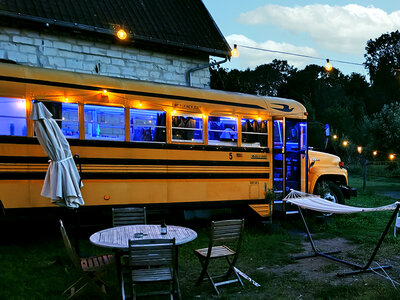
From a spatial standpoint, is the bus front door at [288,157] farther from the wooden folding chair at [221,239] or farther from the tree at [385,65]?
the tree at [385,65]

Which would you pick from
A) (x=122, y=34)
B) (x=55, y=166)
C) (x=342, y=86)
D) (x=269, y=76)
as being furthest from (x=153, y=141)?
(x=269, y=76)

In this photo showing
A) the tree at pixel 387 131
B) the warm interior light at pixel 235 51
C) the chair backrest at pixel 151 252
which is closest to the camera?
the chair backrest at pixel 151 252

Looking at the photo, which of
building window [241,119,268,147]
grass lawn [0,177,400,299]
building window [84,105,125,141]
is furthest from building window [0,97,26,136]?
building window [241,119,268,147]

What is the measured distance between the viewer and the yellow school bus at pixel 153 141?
20.3 ft

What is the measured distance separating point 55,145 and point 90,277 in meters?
2.06

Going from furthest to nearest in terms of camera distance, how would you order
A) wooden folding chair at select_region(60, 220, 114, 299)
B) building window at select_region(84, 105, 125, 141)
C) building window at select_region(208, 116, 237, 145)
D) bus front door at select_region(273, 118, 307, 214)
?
bus front door at select_region(273, 118, 307, 214) → building window at select_region(208, 116, 237, 145) → building window at select_region(84, 105, 125, 141) → wooden folding chair at select_region(60, 220, 114, 299)

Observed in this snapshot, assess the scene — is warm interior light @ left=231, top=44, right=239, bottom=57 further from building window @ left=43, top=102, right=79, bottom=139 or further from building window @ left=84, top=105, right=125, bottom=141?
building window @ left=43, top=102, right=79, bottom=139

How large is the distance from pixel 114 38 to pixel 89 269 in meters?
7.60

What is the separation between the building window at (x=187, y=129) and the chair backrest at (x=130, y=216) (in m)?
1.85

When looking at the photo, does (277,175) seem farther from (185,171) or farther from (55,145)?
(55,145)

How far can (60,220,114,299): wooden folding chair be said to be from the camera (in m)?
4.32

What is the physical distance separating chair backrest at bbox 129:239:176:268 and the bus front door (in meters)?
5.01

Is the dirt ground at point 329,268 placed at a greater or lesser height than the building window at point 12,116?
lesser

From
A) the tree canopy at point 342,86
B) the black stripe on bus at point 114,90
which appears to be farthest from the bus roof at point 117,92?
the tree canopy at point 342,86
